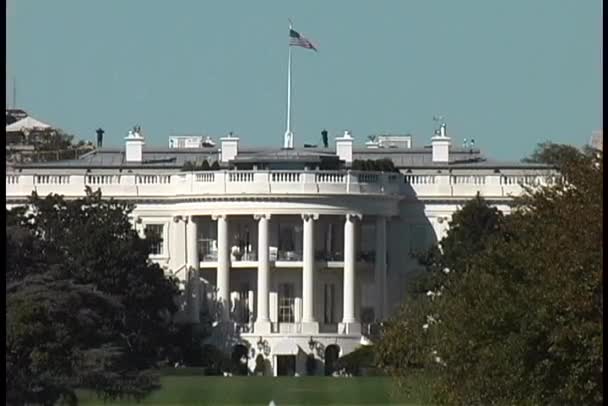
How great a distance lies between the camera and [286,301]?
417 feet

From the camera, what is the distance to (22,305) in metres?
53.6

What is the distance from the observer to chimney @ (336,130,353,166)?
138712mm

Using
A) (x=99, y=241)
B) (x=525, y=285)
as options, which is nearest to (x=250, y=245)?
(x=99, y=241)

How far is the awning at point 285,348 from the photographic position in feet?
393

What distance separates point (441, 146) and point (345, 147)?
478 cm

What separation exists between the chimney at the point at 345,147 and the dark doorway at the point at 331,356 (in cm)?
1873

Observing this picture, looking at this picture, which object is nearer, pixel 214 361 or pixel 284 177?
pixel 214 361

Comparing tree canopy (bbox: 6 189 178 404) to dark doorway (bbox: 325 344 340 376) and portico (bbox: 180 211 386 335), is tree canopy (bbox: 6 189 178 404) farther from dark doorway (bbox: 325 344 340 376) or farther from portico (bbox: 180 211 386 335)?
portico (bbox: 180 211 386 335)

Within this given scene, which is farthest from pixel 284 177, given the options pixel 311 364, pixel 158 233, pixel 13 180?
Answer: pixel 13 180

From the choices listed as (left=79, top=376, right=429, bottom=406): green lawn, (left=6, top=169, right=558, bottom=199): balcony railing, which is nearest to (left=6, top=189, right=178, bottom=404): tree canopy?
(left=79, top=376, right=429, bottom=406): green lawn

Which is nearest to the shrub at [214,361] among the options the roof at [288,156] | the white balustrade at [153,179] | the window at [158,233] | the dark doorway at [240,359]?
the dark doorway at [240,359]

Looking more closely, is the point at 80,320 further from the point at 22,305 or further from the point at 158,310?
the point at 158,310

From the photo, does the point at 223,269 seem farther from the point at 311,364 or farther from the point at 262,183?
Answer: the point at 311,364

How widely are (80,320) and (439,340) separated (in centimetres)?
2071
